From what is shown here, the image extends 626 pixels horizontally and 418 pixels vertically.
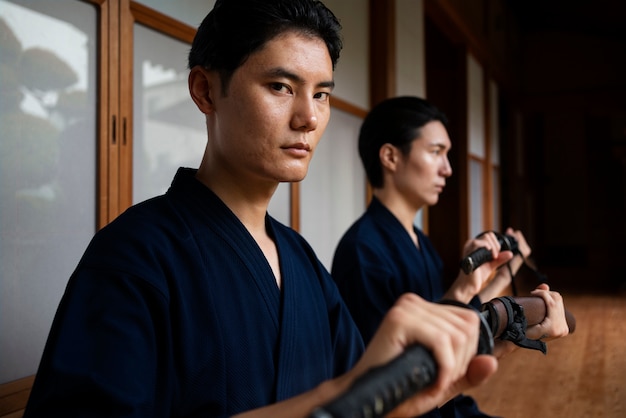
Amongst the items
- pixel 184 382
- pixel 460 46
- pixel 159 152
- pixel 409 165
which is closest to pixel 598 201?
pixel 460 46

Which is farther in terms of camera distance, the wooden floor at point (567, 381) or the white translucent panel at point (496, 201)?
the white translucent panel at point (496, 201)

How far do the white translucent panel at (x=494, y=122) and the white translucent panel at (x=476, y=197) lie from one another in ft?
2.46

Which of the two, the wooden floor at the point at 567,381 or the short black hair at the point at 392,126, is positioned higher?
the short black hair at the point at 392,126

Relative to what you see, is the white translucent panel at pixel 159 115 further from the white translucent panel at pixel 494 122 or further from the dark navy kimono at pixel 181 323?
the white translucent panel at pixel 494 122

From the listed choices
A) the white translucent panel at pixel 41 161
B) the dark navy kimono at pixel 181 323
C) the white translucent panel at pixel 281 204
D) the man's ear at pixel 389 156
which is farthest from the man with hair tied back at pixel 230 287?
the white translucent panel at pixel 281 204

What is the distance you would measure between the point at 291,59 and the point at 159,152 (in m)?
0.98

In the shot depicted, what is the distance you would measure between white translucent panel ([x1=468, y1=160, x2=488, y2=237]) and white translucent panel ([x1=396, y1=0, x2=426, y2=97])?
211cm

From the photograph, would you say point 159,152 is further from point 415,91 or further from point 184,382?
point 415,91

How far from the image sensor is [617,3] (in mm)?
8195

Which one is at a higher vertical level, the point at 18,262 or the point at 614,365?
the point at 18,262

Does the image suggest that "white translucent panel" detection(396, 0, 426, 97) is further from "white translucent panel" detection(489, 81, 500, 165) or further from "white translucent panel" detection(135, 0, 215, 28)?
"white translucent panel" detection(489, 81, 500, 165)

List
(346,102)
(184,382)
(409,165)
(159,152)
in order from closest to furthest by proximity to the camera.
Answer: (184,382)
(159,152)
(409,165)
(346,102)

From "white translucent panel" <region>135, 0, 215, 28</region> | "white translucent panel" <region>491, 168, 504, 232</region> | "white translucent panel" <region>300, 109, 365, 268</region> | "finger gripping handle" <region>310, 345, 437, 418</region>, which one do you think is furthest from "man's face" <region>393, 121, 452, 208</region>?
"white translucent panel" <region>491, 168, 504, 232</region>

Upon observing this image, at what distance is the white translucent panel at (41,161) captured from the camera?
4.54ft
